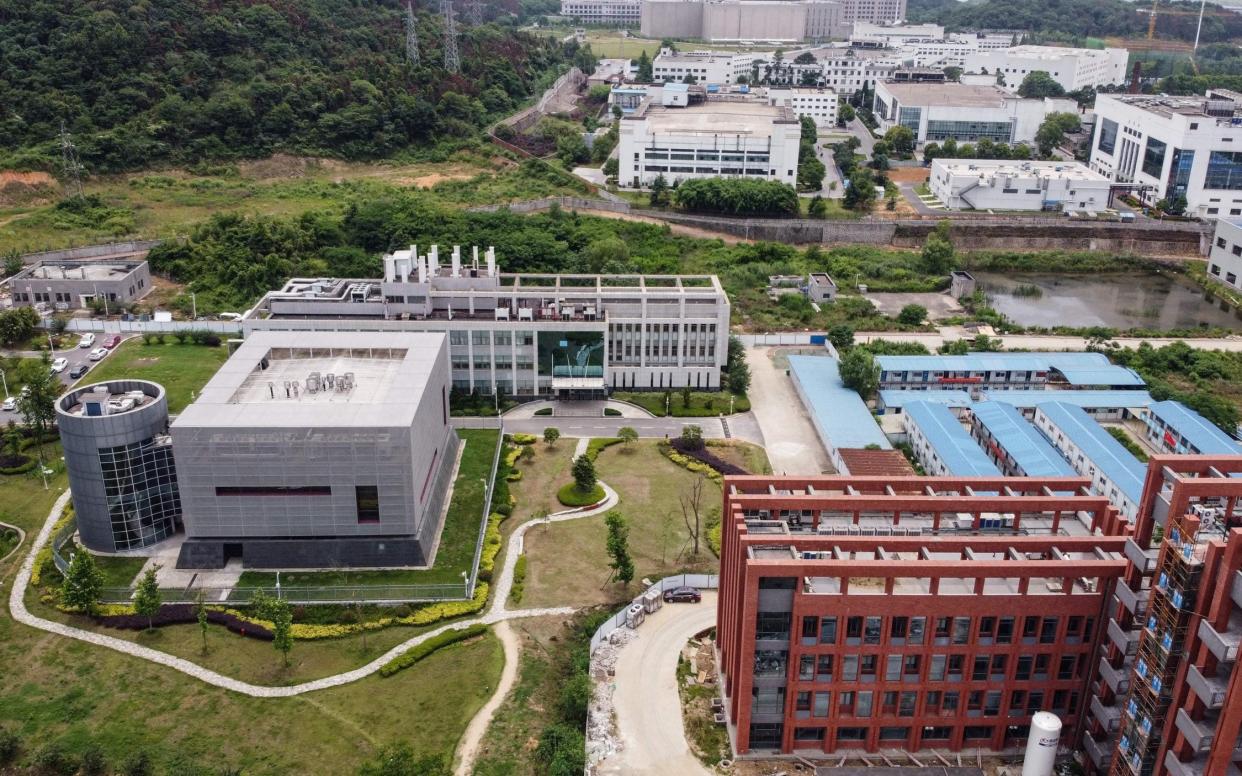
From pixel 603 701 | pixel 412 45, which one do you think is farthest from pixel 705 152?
pixel 603 701

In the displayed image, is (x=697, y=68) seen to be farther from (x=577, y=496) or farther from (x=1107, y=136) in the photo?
(x=577, y=496)

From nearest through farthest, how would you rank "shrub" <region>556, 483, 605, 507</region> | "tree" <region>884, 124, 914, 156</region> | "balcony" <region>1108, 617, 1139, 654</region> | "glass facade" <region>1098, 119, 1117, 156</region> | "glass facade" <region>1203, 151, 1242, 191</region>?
"balcony" <region>1108, 617, 1139, 654</region>, "shrub" <region>556, 483, 605, 507</region>, "glass facade" <region>1203, 151, 1242, 191</region>, "glass facade" <region>1098, 119, 1117, 156</region>, "tree" <region>884, 124, 914, 156</region>

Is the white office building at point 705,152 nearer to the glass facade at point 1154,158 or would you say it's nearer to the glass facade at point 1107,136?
the glass facade at point 1154,158

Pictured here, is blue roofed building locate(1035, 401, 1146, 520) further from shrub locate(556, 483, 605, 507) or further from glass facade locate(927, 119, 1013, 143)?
glass facade locate(927, 119, 1013, 143)

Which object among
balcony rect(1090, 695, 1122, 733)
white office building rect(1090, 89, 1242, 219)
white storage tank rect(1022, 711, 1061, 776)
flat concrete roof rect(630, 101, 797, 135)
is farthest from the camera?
flat concrete roof rect(630, 101, 797, 135)

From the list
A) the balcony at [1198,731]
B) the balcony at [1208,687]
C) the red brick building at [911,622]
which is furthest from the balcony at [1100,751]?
the balcony at [1208,687]

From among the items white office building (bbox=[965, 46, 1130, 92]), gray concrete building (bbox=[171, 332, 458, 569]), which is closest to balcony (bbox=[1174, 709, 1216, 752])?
gray concrete building (bbox=[171, 332, 458, 569])
